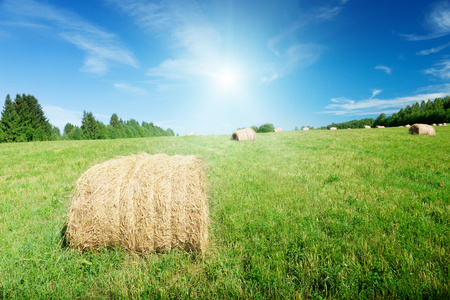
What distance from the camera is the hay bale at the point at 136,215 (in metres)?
3.91

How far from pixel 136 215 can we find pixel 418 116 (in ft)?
314

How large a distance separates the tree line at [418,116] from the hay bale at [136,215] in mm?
84973

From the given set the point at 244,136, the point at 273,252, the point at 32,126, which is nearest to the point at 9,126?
the point at 32,126

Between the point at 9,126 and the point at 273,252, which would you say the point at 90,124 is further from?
the point at 273,252

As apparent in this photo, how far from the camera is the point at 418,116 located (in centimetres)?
6900

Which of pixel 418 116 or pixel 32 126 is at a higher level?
pixel 32 126

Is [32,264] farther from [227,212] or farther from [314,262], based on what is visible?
[314,262]

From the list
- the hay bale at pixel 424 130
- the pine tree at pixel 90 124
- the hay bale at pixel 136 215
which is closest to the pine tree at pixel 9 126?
the pine tree at pixel 90 124

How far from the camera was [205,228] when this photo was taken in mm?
4066

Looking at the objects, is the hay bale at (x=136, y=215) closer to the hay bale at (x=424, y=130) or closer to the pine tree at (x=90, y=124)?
the hay bale at (x=424, y=130)

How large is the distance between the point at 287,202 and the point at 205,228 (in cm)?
268

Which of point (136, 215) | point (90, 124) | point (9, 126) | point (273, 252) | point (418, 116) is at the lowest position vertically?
point (273, 252)

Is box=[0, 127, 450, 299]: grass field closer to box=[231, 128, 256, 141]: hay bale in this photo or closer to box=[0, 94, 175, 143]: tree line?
box=[231, 128, 256, 141]: hay bale

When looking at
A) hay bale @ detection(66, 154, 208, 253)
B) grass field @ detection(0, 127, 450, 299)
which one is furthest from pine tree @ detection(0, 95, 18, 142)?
hay bale @ detection(66, 154, 208, 253)
